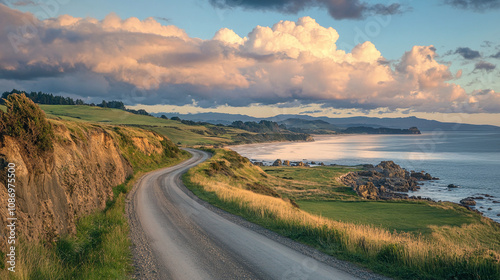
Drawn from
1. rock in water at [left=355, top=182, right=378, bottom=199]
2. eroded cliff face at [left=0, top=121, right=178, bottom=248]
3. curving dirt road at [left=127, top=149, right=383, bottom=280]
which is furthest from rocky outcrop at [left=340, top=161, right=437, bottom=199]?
eroded cliff face at [left=0, top=121, right=178, bottom=248]

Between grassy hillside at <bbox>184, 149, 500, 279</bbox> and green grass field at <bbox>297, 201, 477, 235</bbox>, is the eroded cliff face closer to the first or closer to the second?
grassy hillside at <bbox>184, 149, 500, 279</bbox>

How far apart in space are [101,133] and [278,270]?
3545 centimetres

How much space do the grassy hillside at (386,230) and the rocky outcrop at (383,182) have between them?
8230mm

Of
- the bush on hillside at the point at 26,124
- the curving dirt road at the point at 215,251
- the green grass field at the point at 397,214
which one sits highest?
the bush on hillside at the point at 26,124

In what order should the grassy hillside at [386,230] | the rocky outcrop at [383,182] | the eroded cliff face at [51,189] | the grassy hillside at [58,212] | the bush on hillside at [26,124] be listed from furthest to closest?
the rocky outcrop at [383,182] < the bush on hillside at [26,124] < the eroded cliff face at [51,189] < the grassy hillside at [386,230] < the grassy hillside at [58,212]

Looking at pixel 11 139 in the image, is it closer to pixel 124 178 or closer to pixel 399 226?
pixel 124 178

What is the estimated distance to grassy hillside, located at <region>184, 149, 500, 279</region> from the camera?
414 inches

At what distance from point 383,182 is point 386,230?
61.0 meters

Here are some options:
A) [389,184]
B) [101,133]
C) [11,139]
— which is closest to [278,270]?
[11,139]

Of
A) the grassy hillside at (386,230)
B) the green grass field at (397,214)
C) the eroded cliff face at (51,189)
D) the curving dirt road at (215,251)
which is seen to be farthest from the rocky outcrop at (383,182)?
the eroded cliff face at (51,189)

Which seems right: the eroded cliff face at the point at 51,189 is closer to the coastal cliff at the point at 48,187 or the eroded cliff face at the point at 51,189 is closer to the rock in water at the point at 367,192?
the coastal cliff at the point at 48,187

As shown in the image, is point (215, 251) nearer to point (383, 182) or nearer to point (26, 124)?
point (26, 124)

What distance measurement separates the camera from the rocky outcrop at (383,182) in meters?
68.1

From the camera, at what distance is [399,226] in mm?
34344
